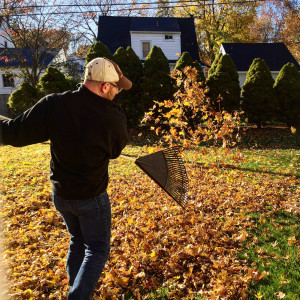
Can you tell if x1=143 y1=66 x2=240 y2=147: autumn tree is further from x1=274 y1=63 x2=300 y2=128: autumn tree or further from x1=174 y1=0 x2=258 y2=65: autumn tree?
x1=174 y1=0 x2=258 y2=65: autumn tree

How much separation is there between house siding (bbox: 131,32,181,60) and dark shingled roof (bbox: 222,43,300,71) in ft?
15.0

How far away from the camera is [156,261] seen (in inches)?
134

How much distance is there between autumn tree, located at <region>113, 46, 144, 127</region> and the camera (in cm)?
1448

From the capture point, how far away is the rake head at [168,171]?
324 centimetres

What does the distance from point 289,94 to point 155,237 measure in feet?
42.7

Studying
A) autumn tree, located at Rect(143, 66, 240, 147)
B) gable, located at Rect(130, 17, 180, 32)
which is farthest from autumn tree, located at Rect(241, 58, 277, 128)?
gable, located at Rect(130, 17, 180, 32)

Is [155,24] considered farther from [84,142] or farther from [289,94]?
[84,142]

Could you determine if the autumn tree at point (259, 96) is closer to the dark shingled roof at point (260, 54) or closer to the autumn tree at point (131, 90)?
the autumn tree at point (131, 90)

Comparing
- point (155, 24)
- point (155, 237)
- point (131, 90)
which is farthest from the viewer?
point (155, 24)

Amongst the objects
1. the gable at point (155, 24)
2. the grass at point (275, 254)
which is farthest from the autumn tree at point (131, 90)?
the grass at point (275, 254)

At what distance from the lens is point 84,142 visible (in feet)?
6.71

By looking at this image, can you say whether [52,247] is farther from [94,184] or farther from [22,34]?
[22,34]

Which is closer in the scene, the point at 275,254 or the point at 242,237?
the point at 275,254

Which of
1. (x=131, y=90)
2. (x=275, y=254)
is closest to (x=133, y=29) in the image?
(x=131, y=90)
